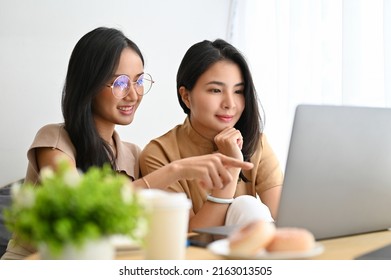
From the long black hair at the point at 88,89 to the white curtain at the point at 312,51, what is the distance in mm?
923

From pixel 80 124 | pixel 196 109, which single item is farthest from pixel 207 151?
pixel 80 124

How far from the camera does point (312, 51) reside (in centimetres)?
262

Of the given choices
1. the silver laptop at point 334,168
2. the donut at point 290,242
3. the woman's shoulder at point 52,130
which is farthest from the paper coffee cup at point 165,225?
the woman's shoulder at point 52,130

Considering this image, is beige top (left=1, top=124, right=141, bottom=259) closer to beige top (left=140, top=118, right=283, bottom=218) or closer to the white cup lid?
beige top (left=140, top=118, right=283, bottom=218)

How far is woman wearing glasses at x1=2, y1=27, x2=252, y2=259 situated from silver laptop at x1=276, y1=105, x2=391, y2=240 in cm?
88

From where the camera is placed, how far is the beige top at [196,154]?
6.56ft

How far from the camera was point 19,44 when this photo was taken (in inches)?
118

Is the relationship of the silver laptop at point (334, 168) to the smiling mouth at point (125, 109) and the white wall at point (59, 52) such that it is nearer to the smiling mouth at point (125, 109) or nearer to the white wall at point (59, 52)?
the smiling mouth at point (125, 109)

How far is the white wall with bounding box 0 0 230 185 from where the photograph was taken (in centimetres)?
301

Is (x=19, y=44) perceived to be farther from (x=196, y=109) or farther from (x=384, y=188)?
(x=384, y=188)

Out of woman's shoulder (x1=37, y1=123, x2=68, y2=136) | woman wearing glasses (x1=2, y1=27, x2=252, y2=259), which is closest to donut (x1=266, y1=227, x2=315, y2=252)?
woman wearing glasses (x1=2, y1=27, x2=252, y2=259)

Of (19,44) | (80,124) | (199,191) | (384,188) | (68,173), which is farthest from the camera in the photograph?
(19,44)

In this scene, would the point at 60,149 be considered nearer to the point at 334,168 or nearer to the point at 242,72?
the point at 242,72

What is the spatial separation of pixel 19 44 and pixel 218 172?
2142mm
